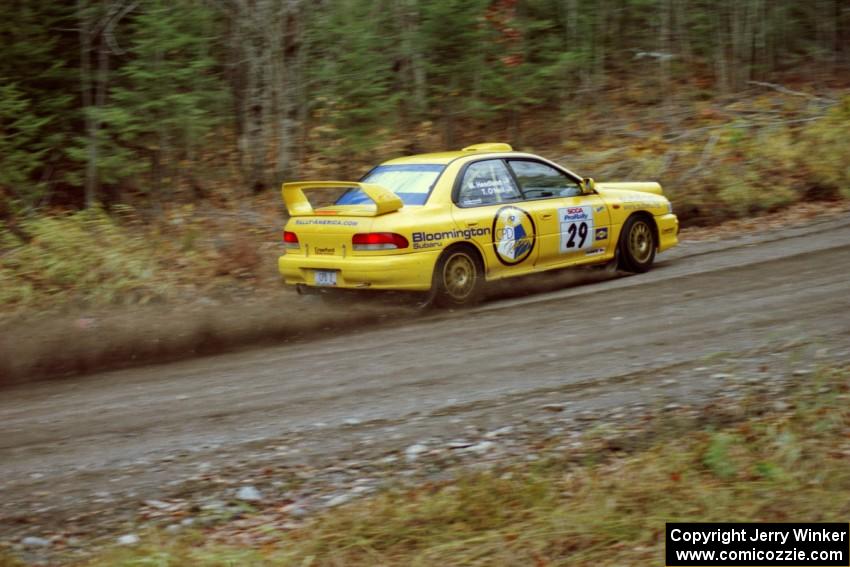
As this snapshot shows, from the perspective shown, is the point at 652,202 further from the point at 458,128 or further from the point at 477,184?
the point at 458,128

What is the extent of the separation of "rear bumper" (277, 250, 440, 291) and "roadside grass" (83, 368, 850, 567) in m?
4.20

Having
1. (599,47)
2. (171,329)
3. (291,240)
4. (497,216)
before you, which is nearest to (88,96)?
(291,240)

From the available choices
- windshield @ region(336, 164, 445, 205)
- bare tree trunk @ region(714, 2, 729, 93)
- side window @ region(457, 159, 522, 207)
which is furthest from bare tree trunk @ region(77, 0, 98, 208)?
bare tree trunk @ region(714, 2, 729, 93)

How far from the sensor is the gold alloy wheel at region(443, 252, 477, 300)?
34.1 ft

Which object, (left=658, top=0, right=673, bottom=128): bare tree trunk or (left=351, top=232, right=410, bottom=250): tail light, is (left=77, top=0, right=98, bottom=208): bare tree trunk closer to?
(left=351, top=232, right=410, bottom=250): tail light

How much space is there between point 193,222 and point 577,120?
28.2 feet

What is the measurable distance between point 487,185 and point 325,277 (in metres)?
1.97

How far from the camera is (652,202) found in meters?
12.4

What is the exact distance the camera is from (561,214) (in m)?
11.2

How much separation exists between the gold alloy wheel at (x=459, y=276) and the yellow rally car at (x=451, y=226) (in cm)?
1

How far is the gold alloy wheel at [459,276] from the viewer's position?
10383 millimetres

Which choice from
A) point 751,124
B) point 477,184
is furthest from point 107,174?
point 751,124

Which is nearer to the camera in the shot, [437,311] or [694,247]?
[437,311]

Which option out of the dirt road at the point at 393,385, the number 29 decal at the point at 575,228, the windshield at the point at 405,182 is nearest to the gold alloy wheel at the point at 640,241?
the number 29 decal at the point at 575,228
